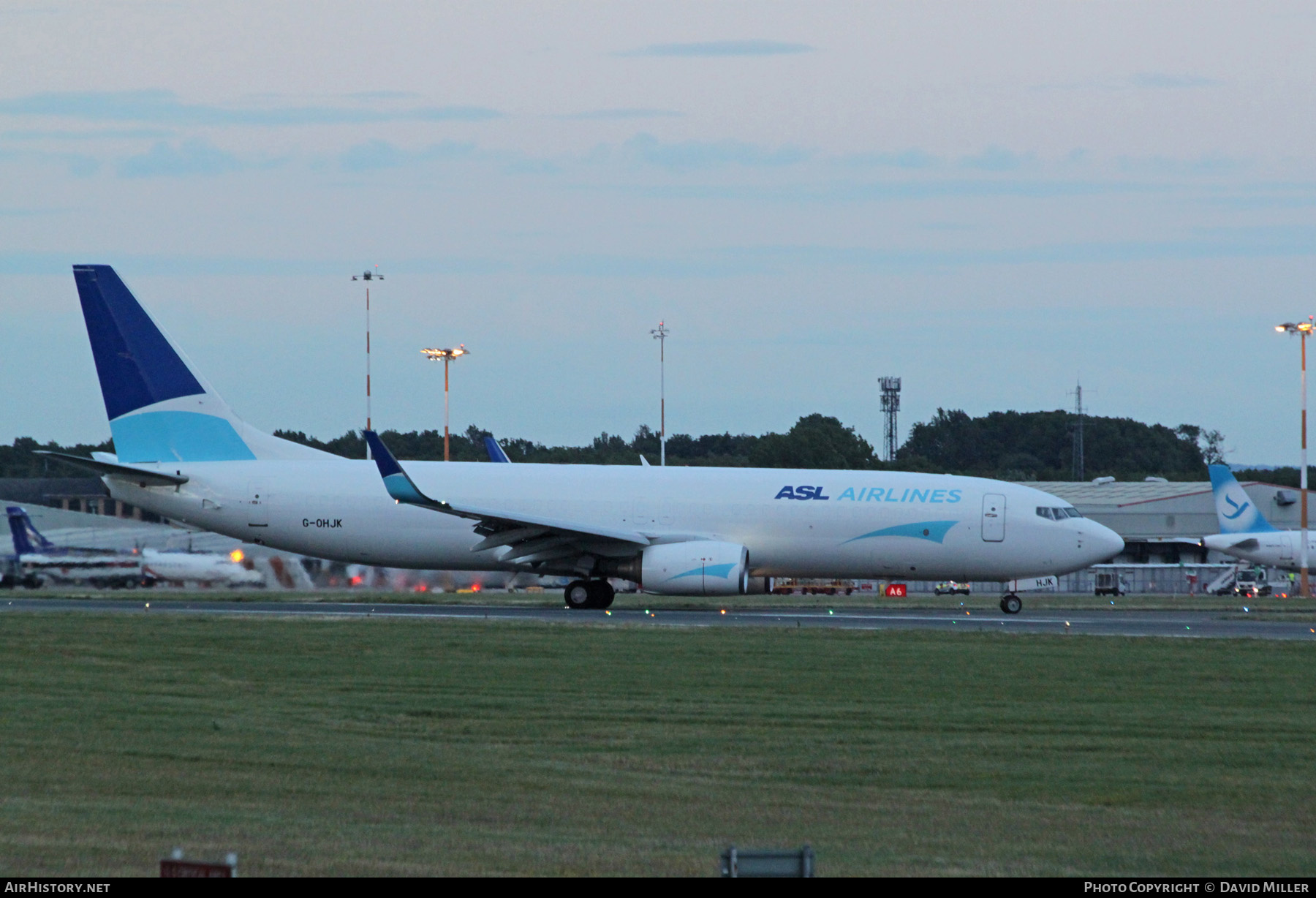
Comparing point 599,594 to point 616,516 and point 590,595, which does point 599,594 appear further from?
point 616,516

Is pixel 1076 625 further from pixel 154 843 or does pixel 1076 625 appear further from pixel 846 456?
pixel 846 456

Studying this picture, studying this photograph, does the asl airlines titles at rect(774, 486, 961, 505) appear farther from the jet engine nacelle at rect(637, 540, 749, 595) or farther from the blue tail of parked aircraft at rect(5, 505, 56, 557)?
the blue tail of parked aircraft at rect(5, 505, 56, 557)

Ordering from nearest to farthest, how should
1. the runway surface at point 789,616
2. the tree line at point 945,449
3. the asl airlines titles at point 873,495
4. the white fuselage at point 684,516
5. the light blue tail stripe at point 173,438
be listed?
the runway surface at point 789,616, the white fuselage at point 684,516, the asl airlines titles at point 873,495, the light blue tail stripe at point 173,438, the tree line at point 945,449

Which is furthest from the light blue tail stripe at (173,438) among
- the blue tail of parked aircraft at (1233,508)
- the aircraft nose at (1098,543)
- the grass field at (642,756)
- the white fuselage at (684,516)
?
the blue tail of parked aircraft at (1233,508)

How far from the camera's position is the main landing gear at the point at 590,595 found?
33281mm

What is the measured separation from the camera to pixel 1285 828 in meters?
10.1

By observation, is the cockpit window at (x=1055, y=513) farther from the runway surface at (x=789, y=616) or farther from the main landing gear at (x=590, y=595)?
the main landing gear at (x=590, y=595)

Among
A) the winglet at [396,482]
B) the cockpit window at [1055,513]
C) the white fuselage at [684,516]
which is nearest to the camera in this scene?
the winglet at [396,482]

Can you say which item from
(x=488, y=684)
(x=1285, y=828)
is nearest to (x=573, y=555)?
(x=488, y=684)

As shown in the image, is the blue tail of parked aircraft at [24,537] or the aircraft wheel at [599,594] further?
the blue tail of parked aircraft at [24,537]

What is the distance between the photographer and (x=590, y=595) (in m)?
33.3

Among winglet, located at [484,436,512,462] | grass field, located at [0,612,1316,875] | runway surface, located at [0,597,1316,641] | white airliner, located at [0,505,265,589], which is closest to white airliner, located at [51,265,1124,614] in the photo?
runway surface, located at [0,597,1316,641]

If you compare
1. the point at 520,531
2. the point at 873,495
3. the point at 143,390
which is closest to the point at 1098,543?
the point at 873,495

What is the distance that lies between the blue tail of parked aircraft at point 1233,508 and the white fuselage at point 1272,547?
894 millimetres
